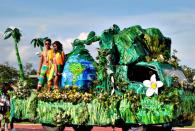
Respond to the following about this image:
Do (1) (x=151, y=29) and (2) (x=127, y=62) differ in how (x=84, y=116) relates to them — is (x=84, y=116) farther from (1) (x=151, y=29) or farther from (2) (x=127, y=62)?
(1) (x=151, y=29)

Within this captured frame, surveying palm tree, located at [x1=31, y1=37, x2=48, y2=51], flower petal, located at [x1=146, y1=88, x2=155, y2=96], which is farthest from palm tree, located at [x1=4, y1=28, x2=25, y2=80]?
flower petal, located at [x1=146, y1=88, x2=155, y2=96]

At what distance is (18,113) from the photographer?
33.1 feet

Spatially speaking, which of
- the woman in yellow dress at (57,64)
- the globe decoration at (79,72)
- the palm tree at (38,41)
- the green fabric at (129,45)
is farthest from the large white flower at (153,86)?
the palm tree at (38,41)

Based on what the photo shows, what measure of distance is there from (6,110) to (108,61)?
12.1 ft

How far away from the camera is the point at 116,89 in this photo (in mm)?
9172

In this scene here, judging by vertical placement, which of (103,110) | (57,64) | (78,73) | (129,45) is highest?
(129,45)

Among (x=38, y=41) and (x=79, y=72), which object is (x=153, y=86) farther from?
(x=38, y=41)

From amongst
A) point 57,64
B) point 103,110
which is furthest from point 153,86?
point 57,64

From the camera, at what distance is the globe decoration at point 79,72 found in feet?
32.4

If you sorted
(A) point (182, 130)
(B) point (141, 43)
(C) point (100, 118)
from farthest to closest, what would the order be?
(A) point (182, 130)
(B) point (141, 43)
(C) point (100, 118)

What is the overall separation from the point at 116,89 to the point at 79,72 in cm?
107

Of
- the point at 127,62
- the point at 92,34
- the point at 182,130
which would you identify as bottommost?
the point at 182,130

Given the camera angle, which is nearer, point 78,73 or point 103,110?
point 103,110

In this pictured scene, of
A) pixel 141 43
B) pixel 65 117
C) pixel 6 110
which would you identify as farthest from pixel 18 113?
pixel 141 43
